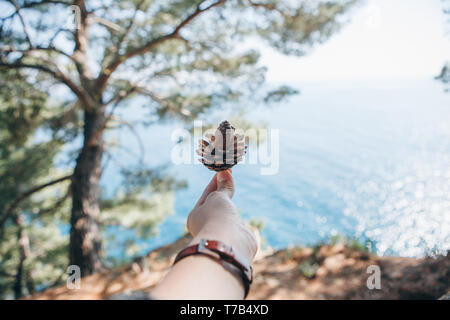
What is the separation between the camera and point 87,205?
17.9ft

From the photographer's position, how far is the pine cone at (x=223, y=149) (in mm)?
1368

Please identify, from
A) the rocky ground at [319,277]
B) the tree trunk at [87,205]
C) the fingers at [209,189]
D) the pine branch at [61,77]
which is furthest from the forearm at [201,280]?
the tree trunk at [87,205]

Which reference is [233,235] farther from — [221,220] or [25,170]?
[25,170]

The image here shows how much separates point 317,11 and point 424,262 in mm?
4902

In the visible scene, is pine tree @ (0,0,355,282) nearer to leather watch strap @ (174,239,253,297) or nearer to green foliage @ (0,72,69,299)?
green foliage @ (0,72,69,299)

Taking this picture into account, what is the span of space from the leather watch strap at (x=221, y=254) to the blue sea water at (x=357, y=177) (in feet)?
9.61

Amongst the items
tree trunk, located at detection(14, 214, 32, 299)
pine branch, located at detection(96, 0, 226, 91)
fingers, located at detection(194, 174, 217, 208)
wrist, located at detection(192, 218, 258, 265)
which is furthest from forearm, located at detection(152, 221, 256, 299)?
tree trunk, located at detection(14, 214, 32, 299)

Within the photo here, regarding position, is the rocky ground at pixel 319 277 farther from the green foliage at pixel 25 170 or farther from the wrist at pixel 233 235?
the wrist at pixel 233 235

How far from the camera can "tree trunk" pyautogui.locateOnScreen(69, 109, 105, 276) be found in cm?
533

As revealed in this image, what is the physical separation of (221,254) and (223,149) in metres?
0.61

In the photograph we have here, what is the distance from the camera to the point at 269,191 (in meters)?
18.4
